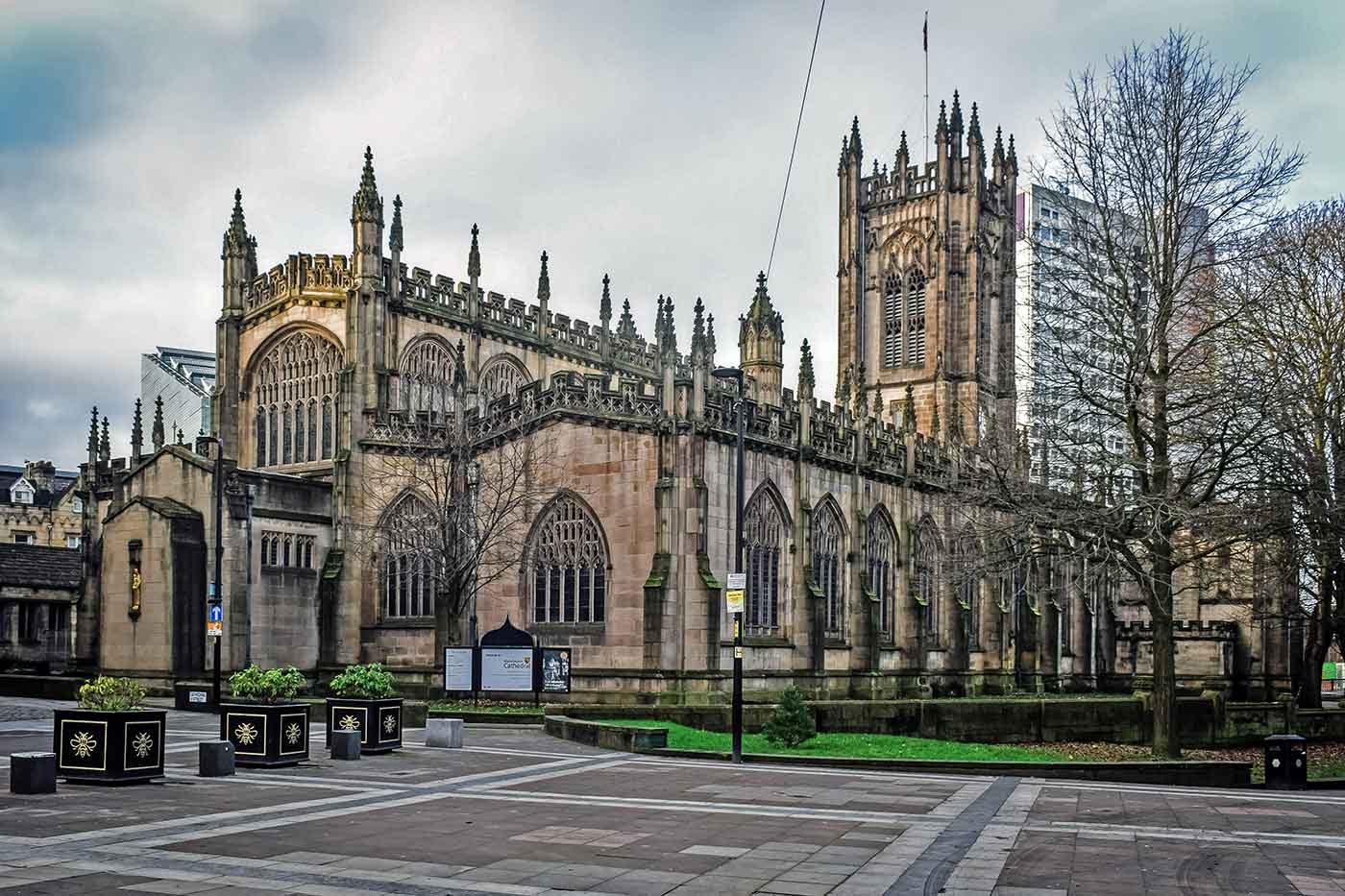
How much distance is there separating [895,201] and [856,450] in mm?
44600

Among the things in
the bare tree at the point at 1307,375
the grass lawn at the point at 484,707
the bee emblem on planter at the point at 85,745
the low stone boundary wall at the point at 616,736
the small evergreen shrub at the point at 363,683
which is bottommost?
the grass lawn at the point at 484,707

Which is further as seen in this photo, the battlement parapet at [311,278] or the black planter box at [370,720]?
the battlement parapet at [311,278]

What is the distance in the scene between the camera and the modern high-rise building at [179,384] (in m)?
100

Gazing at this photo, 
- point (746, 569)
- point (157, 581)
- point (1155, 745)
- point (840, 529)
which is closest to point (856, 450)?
point (840, 529)

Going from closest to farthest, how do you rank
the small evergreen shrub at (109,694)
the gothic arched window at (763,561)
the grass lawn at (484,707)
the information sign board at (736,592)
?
the small evergreen shrub at (109,694)
the information sign board at (736,592)
the grass lawn at (484,707)
the gothic arched window at (763,561)

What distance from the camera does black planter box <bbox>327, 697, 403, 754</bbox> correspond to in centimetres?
2539

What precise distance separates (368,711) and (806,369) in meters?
24.3

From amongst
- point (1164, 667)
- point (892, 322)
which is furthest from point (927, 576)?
point (892, 322)

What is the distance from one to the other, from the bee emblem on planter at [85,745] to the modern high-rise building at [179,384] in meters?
77.5

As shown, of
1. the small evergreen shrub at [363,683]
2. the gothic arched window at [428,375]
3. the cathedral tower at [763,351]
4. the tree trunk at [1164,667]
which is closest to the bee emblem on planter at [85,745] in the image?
the small evergreen shrub at [363,683]

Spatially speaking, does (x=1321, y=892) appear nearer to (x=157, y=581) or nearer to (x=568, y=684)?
(x=568, y=684)

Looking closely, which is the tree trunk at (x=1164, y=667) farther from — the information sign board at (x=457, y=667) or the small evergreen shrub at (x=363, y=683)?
the information sign board at (x=457, y=667)

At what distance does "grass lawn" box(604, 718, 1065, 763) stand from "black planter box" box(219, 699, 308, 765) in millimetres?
8268

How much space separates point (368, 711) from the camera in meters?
25.4
